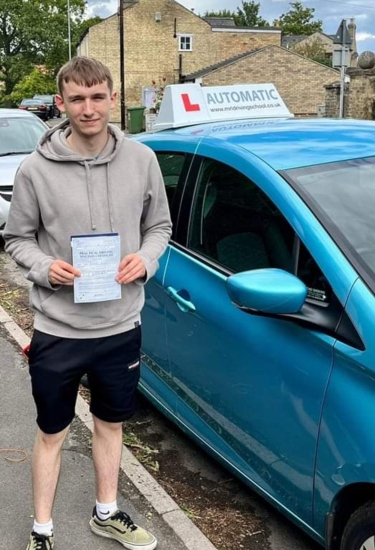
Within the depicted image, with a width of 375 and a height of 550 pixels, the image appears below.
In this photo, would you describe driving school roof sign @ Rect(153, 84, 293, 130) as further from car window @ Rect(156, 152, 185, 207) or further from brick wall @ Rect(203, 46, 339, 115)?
brick wall @ Rect(203, 46, 339, 115)

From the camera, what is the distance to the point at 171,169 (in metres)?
3.47

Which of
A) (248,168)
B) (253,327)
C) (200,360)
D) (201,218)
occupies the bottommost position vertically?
(200,360)

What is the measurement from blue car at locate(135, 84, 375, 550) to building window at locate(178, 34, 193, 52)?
48.2 meters

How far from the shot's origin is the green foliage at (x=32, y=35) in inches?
2468

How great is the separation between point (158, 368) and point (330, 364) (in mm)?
1373

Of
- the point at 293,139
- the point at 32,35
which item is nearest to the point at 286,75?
the point at 32,35

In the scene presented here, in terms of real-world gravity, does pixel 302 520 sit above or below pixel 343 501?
below

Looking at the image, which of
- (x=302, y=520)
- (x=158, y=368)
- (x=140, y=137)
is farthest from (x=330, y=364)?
(x=140, y=137)

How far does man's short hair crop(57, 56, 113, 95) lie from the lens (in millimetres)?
2160

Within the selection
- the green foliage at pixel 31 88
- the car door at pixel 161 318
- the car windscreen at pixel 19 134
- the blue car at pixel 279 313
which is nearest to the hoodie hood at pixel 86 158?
the blue car at pixel 279 313

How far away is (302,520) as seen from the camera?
7.81 feet

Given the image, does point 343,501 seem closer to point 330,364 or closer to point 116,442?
point 330,364

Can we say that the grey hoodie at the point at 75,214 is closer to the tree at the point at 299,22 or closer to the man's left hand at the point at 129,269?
the man's left hand at the point at 129,269

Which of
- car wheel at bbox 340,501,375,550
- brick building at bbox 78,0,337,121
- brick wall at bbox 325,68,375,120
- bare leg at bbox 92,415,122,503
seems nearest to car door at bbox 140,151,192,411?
bare leg at bbox 92,415,122,503
